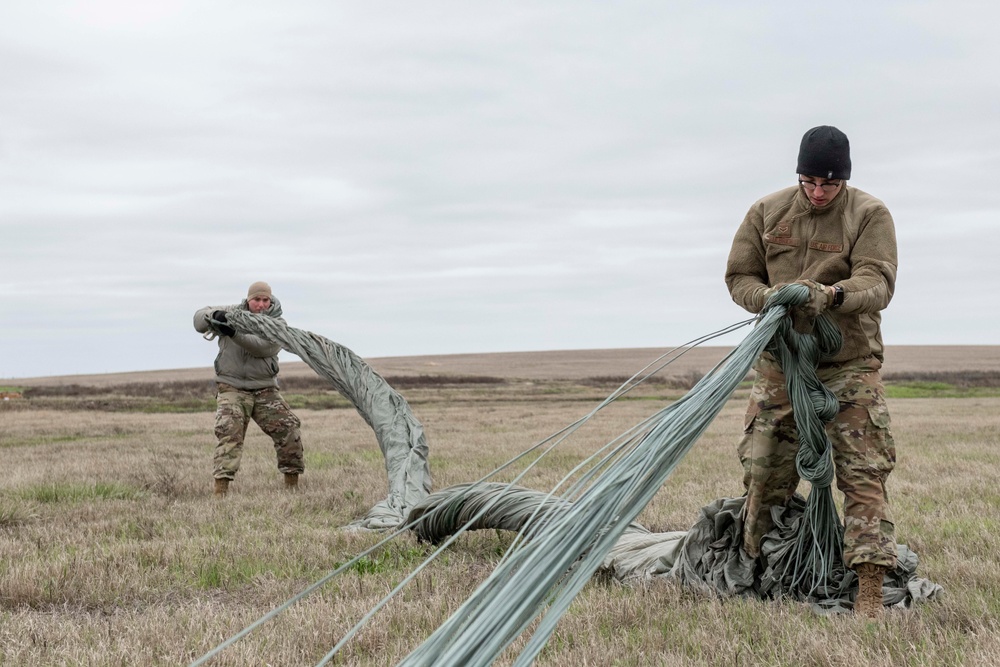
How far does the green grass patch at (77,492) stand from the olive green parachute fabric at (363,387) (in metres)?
1.80

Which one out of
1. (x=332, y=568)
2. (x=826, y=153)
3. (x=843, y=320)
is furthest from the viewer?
(x=332, y=568)

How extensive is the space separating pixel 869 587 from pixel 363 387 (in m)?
4.84

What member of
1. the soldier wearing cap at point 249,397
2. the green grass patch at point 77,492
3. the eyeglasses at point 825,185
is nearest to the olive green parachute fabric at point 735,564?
the eyeglasses at point 825,185

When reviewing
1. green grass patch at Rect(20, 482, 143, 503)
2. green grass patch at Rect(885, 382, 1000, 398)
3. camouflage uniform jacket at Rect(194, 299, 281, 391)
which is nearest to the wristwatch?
camouflage uniform jacket at Rect(194, 299, 281, 391)

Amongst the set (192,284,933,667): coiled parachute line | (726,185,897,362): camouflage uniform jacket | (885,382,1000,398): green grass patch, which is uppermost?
(726,185,897,362): camouflage uniform jacket

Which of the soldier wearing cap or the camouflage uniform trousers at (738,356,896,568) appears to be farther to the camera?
the soldier wearing cap

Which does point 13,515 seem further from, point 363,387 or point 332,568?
point 332,568

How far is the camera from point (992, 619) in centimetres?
361

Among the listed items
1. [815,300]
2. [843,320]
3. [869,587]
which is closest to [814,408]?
[843,320]

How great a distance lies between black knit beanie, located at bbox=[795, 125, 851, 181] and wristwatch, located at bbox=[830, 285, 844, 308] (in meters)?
0.53

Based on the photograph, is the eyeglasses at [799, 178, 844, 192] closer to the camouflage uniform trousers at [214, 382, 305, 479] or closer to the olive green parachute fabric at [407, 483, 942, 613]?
the olive green parachute fabric at [407, 483, 942, 613]

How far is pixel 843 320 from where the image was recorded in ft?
13.0

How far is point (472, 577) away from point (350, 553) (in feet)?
3.57

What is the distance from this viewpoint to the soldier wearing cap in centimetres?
808
